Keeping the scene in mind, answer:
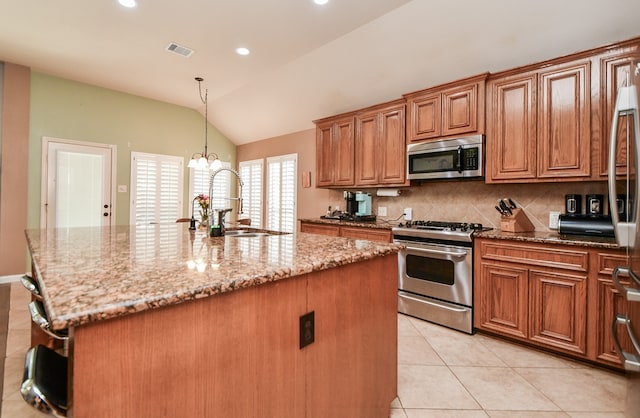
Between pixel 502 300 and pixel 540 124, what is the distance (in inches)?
59.4

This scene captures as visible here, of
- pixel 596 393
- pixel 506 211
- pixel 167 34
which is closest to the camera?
pixel 596 393

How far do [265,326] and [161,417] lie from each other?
357 mm

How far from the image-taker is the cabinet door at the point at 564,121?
237 centimetres

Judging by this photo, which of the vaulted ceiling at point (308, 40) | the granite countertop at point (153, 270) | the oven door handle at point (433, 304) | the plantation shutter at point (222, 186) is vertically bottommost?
the oven door handle at point (433, 304)

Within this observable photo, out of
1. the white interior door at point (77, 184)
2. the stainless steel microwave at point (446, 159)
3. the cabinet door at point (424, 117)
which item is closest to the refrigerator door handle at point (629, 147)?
the stainless steel microwave at point (446, 159)

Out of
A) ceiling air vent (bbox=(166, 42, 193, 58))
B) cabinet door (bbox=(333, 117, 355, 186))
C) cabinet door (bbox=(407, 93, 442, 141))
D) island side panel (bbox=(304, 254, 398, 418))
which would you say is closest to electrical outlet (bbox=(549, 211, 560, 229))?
cabinet door (bbox=(407, 93, 442, 141))

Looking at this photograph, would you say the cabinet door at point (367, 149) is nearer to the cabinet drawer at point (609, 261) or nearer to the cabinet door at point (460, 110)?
the cabinet door at point (460, 110)

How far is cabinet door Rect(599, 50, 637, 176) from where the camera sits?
7.23ft

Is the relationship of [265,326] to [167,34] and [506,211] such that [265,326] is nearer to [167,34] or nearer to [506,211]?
[506,211]

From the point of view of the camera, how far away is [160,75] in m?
4.54

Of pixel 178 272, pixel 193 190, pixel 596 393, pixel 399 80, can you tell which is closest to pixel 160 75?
pixel 193 190

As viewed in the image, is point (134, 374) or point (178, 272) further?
point (178, 272)

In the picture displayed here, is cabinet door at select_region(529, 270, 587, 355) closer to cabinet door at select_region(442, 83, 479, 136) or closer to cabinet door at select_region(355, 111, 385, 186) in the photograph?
cabinet door at select_region(442, 83, 479, 136)

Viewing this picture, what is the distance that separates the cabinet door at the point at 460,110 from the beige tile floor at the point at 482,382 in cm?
194
